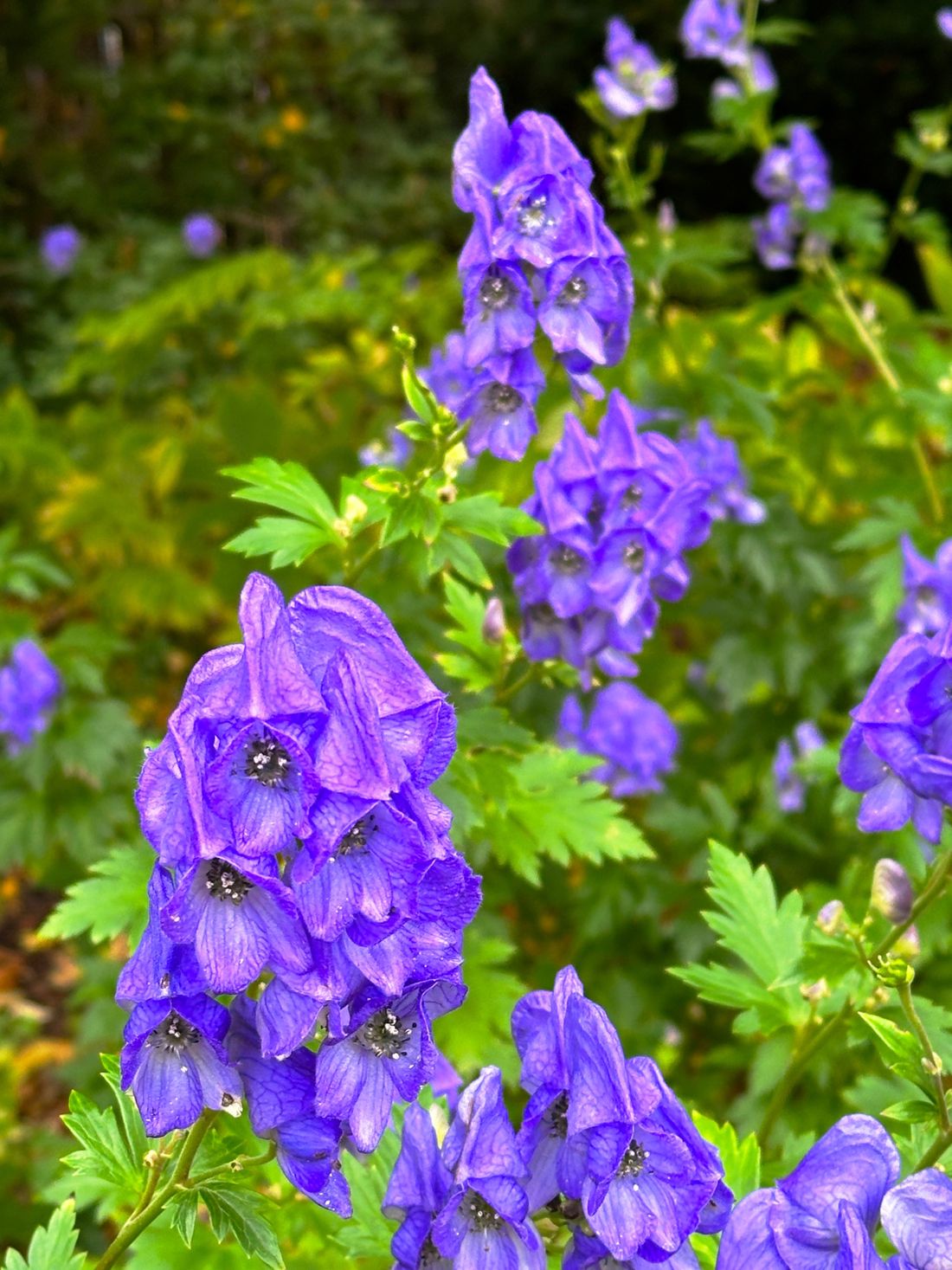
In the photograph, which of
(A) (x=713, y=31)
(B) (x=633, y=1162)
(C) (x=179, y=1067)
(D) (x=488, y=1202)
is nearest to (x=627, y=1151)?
(B) (x=633, y=1162)

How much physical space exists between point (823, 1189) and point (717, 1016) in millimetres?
2314

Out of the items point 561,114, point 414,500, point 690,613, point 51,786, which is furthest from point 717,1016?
point 561,114

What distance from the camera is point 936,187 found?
7.77 meters

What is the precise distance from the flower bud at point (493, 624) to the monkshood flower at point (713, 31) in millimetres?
2487

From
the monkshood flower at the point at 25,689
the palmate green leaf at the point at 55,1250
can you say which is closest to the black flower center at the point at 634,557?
the palmate green leaf at the point at 55,1250

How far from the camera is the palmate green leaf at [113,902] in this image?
173 centimetres

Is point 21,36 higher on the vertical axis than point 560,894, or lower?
higher

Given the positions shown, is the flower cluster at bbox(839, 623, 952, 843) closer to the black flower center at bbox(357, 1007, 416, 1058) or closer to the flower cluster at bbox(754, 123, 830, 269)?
the black flower center at bbox(357, 1007, 416, 1058)

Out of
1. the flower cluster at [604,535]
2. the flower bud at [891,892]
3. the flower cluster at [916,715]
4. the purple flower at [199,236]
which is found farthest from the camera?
the purple flower at [199,236]

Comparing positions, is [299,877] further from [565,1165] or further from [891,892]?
[891,892]

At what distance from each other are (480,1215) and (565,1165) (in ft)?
0.26

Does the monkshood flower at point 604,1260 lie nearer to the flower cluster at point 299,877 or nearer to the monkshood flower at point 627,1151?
the monkshood flower at point 627,1151

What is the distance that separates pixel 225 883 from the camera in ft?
3.26

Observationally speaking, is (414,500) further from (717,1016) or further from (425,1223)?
(717,1016)
